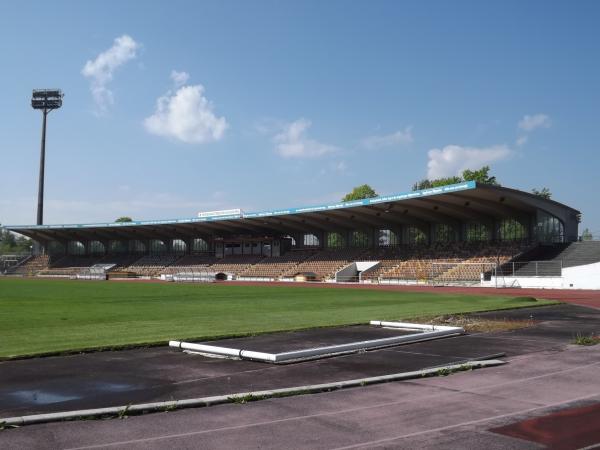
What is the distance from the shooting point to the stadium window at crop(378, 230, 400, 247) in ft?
215

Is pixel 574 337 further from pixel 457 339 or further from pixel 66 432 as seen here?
pixel 66 432

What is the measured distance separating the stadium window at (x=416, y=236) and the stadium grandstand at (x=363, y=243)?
0.12m

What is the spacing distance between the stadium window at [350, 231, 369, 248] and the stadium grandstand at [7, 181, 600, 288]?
12cm

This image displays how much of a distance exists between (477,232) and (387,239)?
39.6 ft

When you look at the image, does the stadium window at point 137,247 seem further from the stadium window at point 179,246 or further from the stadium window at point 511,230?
the stadium window at point 511,230

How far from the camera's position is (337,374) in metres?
9.28

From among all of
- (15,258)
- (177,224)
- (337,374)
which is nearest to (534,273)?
(337,374)

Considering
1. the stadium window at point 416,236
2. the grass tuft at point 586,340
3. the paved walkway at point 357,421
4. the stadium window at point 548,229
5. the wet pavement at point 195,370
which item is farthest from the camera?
the stadium window at point 416,236

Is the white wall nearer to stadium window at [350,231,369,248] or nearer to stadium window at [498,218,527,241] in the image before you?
stadium window at [498,218,527,241]

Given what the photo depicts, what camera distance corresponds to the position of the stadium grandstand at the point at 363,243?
159ft

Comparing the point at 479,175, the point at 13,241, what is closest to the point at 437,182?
the point at 479,175

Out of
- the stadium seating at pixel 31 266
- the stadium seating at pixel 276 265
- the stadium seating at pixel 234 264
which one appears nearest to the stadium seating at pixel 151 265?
the stadium seating at pixel 234 264

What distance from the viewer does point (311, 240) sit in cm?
7538

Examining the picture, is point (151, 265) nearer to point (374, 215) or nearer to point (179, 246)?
point (179, 246)
